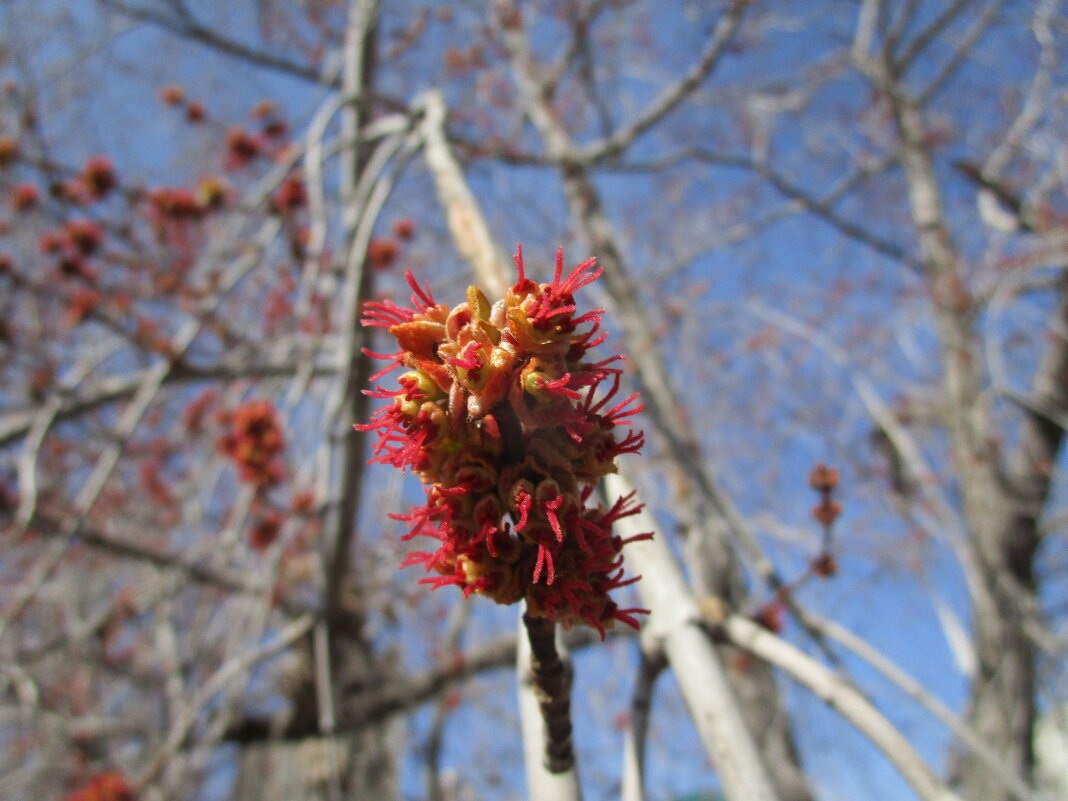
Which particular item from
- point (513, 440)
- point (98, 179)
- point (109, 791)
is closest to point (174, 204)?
point (98, 179)

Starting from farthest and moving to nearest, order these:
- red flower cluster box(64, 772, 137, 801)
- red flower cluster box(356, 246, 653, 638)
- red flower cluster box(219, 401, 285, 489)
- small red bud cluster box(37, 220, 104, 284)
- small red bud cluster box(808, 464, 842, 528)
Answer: small red bud cluster box(37, 220, 104, 284), red flower cluster box(219, 401, 285, 489), red flower cluster box(64, 772, 137, 801), small red bud cluster box(808, 464, 842, 528), red flower cluster box(356, 246, 653, 638)

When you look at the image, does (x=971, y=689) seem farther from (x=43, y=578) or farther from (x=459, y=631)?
(x=43, y=578)

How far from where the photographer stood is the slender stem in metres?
0.80

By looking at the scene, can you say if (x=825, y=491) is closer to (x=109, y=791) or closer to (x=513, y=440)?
(x=513, y=440)

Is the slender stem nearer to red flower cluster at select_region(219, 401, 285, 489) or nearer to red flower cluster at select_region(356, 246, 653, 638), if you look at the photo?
red flower cluster at select_region(356, 246, 653, 638)

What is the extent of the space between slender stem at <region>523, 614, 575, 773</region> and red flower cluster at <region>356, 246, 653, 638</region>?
29 mm

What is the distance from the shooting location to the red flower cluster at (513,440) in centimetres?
75

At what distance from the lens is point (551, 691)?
0.85 m

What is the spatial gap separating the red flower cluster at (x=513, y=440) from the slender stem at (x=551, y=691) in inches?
1.1

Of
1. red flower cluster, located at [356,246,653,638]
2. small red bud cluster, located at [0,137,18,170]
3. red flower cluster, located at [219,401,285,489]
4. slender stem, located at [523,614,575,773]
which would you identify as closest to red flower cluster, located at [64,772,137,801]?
red flower cluster, located at [219,401,285,489]

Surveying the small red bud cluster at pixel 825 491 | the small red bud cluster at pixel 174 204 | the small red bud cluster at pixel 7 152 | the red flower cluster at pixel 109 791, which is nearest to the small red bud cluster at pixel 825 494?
the small red bud cluster at pixel 825 491

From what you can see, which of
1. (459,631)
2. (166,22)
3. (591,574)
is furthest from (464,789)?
(166,22)

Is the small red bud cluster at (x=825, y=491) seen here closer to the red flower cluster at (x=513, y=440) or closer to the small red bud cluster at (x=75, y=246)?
the red flower cluster at (x=513, y=440)

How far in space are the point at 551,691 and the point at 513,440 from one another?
333 mm
